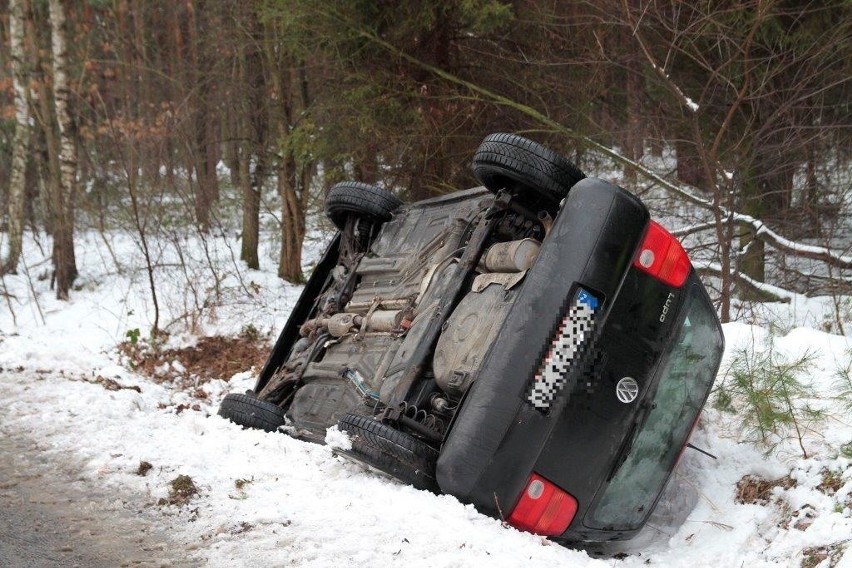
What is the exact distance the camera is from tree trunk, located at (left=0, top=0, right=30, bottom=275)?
14.2 metres

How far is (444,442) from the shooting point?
3.93 m

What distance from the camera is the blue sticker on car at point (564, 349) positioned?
3781 mm

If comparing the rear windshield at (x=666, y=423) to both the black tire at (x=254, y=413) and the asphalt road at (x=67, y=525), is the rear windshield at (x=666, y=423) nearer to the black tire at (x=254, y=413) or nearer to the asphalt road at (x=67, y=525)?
the asphalt road at (x=67, y=525)

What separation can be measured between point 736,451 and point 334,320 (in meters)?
2.64

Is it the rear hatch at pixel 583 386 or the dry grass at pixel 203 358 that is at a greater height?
the rear hatch at pixel 583 386

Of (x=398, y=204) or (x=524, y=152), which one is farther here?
(x=398, y=204)

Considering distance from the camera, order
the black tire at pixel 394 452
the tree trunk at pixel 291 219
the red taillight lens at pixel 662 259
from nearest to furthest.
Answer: the black tire at pixel 394 452 < the red taillight lens at pixel 662 259 < the tree trunk at pixel 291 219

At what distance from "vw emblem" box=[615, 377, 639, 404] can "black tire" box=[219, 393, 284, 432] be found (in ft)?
8.31

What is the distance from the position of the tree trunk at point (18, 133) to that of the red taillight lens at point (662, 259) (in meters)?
11.9

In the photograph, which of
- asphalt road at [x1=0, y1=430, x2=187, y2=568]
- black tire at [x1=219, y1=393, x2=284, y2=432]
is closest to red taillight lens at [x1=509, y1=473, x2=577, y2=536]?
asphalt road at [x1=0, y1=430, x2=187, y2=568]

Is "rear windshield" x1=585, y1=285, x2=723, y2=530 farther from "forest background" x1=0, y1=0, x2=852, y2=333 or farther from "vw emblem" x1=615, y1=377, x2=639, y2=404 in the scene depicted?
"forest background" x1=0, y1=0, x2=852, y2=333

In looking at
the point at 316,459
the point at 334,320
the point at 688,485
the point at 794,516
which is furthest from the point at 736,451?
the point at 334,320

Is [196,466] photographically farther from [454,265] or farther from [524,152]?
[524,152]

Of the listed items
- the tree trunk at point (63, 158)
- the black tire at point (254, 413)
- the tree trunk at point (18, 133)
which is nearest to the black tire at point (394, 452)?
the black tire at point (254, 413)
